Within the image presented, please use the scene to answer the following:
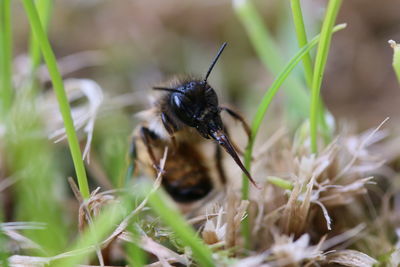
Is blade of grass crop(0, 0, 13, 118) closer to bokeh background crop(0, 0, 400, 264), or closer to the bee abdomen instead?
bokeh background crop(0, 0, 400, 264)

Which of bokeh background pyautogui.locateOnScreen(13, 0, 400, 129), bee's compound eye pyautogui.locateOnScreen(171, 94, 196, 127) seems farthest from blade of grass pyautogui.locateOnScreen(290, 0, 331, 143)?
bokeh background pyautogui.locateOnScreen(13, 0, 400, 129)

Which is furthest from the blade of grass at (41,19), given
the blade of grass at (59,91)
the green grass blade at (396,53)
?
the green grass blade at (396,53)

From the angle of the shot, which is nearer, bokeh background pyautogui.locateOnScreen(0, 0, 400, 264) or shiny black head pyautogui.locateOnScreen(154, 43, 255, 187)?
shiny black head pyautogui.locateOnScreen(154, 43, 255, 187)

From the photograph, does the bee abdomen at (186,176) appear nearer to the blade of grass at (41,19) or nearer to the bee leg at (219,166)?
the bee leg at (219,166)

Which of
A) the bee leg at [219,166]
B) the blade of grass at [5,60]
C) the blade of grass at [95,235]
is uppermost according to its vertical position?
the blade of grass at [5,60]

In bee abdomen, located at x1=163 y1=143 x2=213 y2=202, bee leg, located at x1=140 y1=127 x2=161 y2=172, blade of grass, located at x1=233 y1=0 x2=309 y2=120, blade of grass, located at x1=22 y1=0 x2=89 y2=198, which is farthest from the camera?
blade of grass, located at x1=233 y1=0 x2=309 y2=120

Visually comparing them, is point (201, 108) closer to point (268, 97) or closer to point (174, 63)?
point (268, 97)

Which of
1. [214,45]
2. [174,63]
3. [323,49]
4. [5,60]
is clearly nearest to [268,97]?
[323,49]

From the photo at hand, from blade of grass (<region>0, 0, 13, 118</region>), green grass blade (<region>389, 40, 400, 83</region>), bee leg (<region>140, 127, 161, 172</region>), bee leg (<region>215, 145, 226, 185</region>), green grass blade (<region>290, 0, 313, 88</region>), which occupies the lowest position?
bee leg (<region>215, 145, 226, 185</region>)

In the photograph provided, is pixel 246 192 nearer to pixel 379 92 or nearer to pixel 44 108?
pixel 44 108
